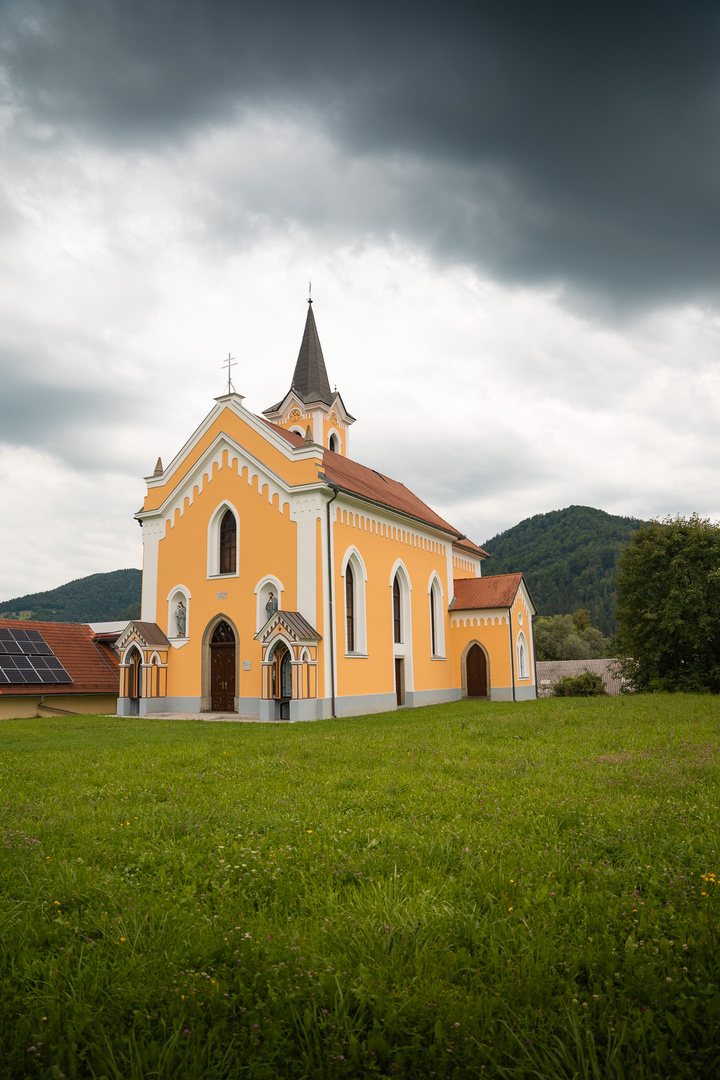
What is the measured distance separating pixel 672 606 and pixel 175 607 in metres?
22.5

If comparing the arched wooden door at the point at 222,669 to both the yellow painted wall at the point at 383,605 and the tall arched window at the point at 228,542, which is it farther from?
the yellow painted wall at the point at 383,605

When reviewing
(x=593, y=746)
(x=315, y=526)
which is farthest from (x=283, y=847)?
(x=315, y=526)

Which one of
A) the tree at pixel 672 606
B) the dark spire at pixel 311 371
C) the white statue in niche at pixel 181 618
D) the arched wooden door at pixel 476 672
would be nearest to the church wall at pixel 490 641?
the arched wooden door at pixel 476 672

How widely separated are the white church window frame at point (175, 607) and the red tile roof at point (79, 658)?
4178mm

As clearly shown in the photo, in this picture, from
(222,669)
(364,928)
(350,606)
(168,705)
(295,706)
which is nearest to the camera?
(364,928)

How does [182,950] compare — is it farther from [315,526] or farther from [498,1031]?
[315,526]

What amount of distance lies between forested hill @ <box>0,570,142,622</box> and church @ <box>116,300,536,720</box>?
59643mm

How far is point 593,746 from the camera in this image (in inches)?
431

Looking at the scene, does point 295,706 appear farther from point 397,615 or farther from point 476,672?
point 476,672

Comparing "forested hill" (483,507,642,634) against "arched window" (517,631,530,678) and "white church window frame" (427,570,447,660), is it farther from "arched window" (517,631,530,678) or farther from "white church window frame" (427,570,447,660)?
"white church window frame" (427,570,447,660)

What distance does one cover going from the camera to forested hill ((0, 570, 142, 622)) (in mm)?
87000

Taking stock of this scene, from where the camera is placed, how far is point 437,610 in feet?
107

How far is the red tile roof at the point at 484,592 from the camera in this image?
32.7m

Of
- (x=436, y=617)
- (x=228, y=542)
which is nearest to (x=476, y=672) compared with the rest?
(x=436, y=617)
